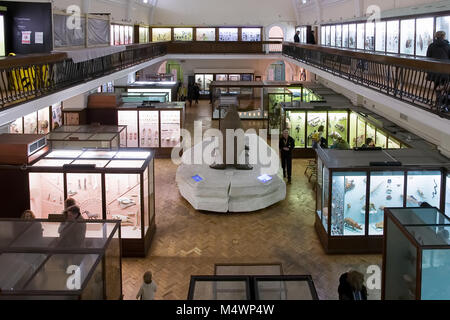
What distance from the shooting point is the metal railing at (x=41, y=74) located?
894cm

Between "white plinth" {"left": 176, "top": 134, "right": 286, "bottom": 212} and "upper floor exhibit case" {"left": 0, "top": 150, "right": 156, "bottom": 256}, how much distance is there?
270 centimetres

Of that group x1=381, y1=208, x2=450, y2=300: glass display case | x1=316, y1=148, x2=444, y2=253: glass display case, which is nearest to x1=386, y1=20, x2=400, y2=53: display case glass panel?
x1=316, y1=148, x2=444, y2=253: glass display case

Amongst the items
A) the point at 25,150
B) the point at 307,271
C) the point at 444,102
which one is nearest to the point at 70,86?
the point at 25,150

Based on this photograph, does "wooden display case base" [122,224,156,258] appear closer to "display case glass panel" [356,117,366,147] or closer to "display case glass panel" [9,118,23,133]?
"display case glass panel" [9,118,23,133]

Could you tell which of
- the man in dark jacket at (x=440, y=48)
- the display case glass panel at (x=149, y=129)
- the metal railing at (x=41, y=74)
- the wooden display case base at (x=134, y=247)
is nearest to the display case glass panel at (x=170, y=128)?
the display case glass panel at (x=149, y=129)

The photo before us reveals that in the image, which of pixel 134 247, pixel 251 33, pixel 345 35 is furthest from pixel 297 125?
pixel 251 33

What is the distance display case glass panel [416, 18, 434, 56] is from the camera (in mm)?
13255

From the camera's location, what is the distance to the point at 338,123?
17.9m

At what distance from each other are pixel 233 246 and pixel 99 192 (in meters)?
2.94

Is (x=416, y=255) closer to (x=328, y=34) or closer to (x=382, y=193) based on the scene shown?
(x=382, y=193)

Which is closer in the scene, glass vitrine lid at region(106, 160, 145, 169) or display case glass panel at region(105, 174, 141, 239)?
display case glass panel at region(105, 174, 141, 239)

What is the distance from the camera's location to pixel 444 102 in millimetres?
7922
